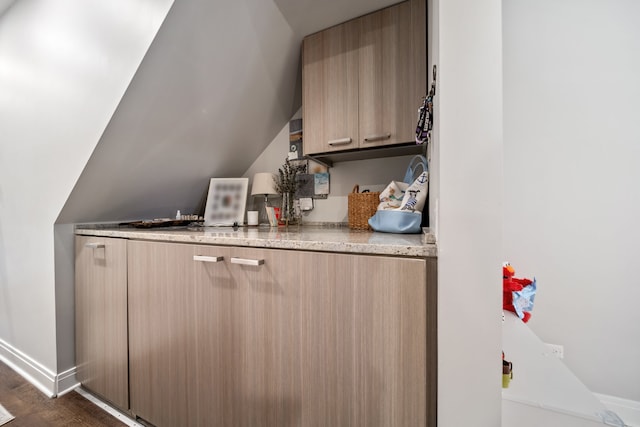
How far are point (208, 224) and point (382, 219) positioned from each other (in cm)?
129

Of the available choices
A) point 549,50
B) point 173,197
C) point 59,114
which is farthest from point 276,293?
point 549,50

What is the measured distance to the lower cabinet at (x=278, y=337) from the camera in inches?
27.4

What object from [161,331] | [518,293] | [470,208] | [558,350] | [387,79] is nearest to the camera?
[470,208]

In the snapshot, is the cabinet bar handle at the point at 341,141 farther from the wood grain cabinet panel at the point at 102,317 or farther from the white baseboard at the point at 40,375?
the white baseboard at the point at 40,375

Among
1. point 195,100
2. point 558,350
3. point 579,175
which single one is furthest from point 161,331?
point 579,175

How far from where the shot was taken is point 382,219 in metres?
1.16

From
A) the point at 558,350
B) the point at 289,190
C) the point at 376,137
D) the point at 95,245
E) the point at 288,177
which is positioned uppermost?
the point at 376,137

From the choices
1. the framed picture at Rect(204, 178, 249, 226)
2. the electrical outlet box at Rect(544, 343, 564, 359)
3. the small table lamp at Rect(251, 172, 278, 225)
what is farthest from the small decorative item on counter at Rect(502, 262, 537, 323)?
the framed picture at Rect(204, 178, 249, 226)

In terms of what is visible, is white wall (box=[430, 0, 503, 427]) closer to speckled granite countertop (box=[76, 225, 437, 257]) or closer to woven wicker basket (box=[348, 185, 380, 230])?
speckled granite countertop (box=[76, 225, 437, 257])

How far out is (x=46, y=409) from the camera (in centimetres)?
A: 140

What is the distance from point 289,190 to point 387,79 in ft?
3.21

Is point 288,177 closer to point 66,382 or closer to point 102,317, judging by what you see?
point 102,317

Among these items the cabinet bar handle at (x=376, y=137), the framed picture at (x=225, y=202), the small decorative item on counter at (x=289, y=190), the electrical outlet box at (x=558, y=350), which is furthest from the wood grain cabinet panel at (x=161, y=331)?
the electrical outlet box at (x=558, y=350)

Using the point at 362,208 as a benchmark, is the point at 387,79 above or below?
above
